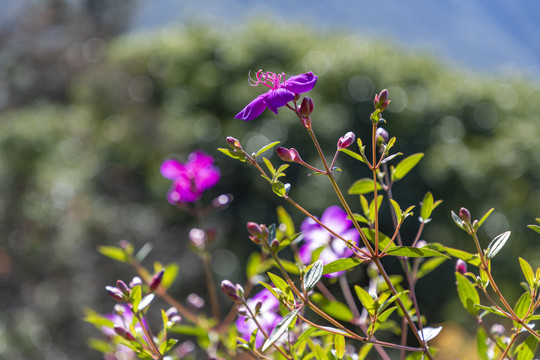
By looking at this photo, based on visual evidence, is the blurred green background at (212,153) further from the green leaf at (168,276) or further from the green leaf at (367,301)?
the green leaf at (367,301)

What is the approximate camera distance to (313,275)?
40 cm

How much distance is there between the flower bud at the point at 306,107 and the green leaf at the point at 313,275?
A: 0.34 feet

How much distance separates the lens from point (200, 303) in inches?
25.0

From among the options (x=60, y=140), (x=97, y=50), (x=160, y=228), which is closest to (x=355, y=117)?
(x=160, y=228)

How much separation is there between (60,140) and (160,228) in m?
1.17

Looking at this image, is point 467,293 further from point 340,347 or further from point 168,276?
point 168,276

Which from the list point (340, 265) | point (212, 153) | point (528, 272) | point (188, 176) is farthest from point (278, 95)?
point (212, 153)

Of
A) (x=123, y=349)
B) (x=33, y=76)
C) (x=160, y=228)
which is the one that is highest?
(x=123, y=349)

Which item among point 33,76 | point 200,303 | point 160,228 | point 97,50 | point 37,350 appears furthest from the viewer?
point 33,76

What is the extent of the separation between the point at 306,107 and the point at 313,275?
0.12 meters

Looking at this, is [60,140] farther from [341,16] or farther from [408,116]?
[341,16]

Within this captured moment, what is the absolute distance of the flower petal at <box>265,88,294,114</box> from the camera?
1.26ft

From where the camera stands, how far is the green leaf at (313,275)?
0.39m

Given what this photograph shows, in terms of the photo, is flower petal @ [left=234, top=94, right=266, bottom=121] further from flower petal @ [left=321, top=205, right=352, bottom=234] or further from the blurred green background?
the blurred green background
